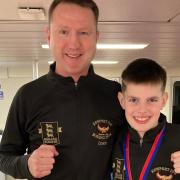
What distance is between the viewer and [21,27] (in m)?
2.39

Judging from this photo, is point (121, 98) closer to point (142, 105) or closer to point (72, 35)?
point (142, 105)

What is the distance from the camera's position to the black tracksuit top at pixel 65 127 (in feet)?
4.05

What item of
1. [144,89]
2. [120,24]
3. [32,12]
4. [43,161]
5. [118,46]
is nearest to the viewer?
[43,161]

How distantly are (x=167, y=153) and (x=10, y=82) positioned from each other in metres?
5.97

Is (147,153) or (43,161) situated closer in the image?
(43,161)

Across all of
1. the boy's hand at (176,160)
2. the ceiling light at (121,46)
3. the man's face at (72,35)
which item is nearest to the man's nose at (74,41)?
the man's face at (72,35)

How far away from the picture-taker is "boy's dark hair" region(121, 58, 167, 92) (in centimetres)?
135

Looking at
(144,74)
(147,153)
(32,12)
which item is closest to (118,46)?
(32,12)

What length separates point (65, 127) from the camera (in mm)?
1256

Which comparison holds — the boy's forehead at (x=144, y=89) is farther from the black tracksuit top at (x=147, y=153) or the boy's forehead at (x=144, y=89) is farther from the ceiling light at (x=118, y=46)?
the ceiling light at (x=118, y=46)

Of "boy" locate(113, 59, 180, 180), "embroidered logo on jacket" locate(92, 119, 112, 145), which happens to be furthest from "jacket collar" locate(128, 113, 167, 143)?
"embroidered logo on jacket" locate(92, 119, 112, 145)

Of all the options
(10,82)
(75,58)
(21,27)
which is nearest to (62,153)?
(75,58)

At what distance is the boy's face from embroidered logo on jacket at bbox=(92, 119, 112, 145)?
0.09 meters

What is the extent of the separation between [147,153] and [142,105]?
0.20 meters
